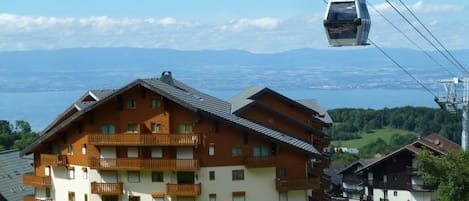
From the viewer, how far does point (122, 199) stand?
140 ft

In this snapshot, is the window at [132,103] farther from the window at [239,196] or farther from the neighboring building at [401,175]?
the neighboring building at [401,175]

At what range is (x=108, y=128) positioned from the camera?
142ft

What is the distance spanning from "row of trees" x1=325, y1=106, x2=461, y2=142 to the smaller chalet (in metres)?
92.6

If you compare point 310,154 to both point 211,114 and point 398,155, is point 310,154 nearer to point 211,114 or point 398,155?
point 211,114

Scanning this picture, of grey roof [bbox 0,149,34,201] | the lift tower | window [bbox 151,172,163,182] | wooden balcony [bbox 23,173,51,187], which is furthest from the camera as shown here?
grey roof [bbox 0,149,34,201]

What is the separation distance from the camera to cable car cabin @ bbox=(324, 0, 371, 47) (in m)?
30.2

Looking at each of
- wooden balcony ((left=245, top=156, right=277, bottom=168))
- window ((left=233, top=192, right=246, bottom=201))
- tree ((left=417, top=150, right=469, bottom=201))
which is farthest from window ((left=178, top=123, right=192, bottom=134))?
tree ((left=417, top=150, right=469, bottom=201))

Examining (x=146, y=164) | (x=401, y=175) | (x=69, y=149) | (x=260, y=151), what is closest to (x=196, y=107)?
(x=146, y=164)

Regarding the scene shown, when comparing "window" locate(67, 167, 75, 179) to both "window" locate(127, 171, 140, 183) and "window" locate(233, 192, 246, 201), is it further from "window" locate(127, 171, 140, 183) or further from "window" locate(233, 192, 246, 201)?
"window" locate(233, 192, 246, 201)

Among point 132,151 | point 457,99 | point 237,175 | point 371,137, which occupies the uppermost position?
point 371,137

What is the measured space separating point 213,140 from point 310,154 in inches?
188

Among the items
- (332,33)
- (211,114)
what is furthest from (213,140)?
(332,33)

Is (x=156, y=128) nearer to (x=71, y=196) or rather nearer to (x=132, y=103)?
(x=132, y=103)

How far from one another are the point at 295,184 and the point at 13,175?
85.0ft
